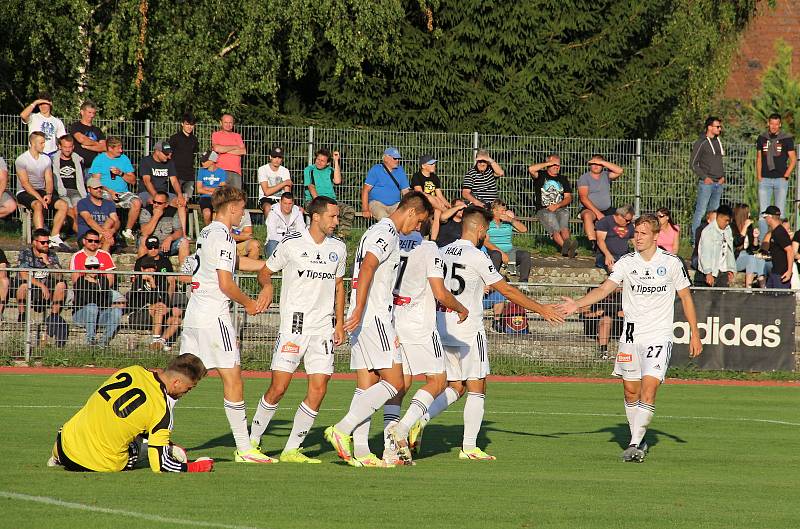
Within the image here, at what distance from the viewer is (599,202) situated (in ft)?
84.1

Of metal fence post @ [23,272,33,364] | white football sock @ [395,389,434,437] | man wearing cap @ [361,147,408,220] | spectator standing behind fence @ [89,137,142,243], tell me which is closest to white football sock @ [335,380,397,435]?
white football sock @ [395,389,434,437]

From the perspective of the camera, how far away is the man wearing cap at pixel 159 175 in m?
24.5

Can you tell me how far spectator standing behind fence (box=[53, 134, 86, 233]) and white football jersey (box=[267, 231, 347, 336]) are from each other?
13368mm

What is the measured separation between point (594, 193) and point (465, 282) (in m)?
14.2

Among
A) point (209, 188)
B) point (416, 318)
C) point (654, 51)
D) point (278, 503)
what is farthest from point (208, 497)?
point (654, 51)

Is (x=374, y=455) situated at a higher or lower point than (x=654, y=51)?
lower

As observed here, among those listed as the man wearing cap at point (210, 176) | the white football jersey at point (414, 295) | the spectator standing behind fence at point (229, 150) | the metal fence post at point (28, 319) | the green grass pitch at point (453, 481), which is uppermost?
the spectator standing behind fence at point (229, 150)

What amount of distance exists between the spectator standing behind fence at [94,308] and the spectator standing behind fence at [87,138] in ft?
15.8

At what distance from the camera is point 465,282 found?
12.0 m

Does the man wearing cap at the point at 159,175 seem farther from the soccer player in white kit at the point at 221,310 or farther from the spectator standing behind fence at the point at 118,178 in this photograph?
the soccer player in white kit at the point at 221,310

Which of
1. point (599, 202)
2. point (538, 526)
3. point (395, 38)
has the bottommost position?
point (538, 526)

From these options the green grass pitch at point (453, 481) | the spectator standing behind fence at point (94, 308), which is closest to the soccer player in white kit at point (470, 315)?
the green grass pitch at point (453, 481)

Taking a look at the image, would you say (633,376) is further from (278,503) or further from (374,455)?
(278,503)

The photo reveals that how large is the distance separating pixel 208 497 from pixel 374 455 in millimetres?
2518
